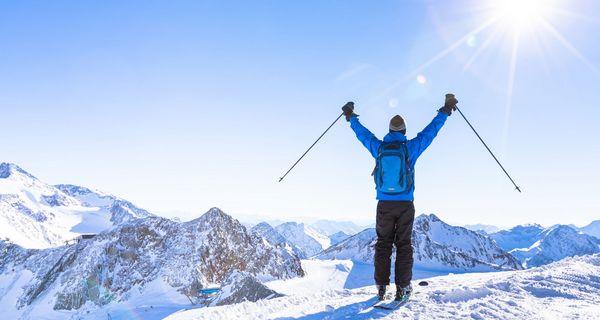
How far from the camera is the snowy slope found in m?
6.33

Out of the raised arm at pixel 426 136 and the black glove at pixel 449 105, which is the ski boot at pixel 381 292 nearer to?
the raised arm at pixel 426 136

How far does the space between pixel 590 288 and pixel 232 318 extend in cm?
714

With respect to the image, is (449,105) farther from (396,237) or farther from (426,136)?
(396,237)

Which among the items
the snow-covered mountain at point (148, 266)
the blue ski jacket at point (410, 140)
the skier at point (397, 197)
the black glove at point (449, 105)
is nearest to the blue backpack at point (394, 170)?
the skier at point (397, 197)

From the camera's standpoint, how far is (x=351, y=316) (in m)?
6.36

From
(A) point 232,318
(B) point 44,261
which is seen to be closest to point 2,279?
(B) point 44,261

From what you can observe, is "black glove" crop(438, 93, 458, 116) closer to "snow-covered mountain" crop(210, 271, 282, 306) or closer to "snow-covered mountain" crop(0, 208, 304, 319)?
"snow-covered mountain" crop(210, 271, 282, 306)

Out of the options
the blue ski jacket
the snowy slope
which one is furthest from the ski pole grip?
the snowy slope

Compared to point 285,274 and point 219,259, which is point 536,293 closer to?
point 219,259

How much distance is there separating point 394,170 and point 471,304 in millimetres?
2588

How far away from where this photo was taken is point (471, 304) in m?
6.85

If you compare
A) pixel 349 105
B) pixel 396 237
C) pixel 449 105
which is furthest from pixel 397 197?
pixel 349 105

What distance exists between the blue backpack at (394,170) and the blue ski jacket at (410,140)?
0.37ft

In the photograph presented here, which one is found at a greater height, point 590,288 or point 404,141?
point 404,141
